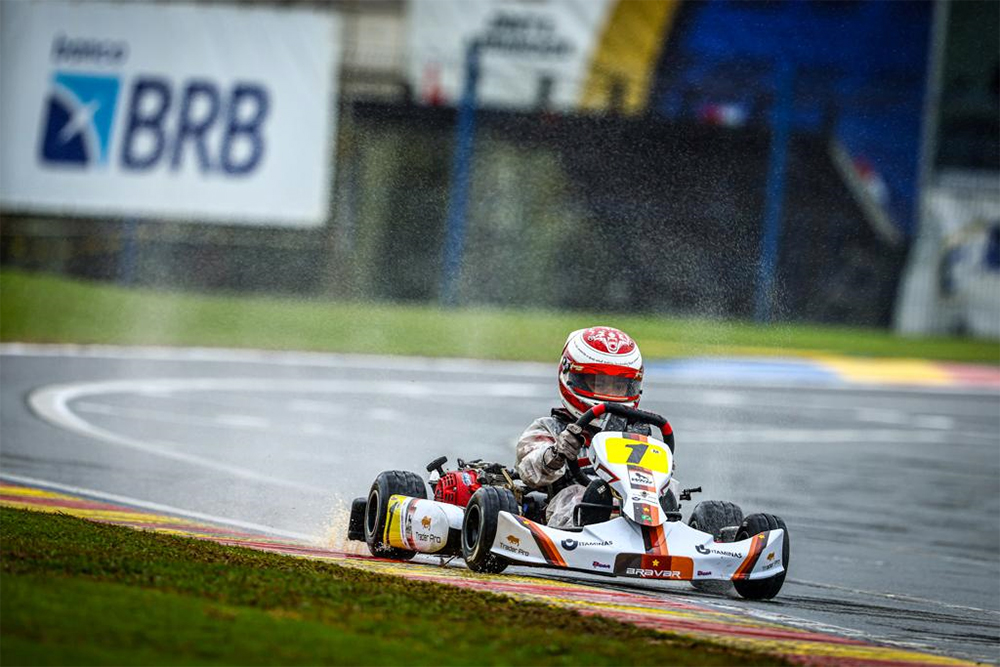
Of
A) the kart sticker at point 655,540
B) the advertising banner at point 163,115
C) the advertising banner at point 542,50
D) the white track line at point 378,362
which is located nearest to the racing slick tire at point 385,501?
the kart sticker at point 655,540

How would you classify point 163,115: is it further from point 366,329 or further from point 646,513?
point 646,513

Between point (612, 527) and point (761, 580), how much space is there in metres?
0.86

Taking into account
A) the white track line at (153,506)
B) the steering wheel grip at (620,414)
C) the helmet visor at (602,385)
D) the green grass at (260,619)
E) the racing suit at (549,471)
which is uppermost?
the helmet visor at (602,385)

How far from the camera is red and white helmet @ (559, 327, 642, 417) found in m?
8.18

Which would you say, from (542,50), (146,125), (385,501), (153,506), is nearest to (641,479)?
(385,501)

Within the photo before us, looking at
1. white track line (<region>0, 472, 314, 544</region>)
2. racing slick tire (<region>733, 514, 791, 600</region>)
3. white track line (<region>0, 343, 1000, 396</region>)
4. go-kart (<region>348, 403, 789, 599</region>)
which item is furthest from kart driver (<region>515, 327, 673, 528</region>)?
white track line (<region>0, 343, 1000, 396</region>)

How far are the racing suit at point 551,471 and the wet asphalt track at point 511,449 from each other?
0.41 m

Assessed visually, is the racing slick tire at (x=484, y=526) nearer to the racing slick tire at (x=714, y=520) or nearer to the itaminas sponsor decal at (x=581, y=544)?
the itaminas sponsor decal at (x=581, y=544)

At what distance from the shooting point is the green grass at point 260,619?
5.08 metres

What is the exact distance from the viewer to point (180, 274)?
3020 centimetres

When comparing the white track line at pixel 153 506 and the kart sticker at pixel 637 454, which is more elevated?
the kart sticker at pixel 637 454

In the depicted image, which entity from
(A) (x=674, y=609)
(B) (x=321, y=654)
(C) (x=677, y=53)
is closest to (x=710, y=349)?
(C) (x=677, y=53)

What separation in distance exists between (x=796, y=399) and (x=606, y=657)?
1699 centimetres

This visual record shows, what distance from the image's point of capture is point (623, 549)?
7.32m
